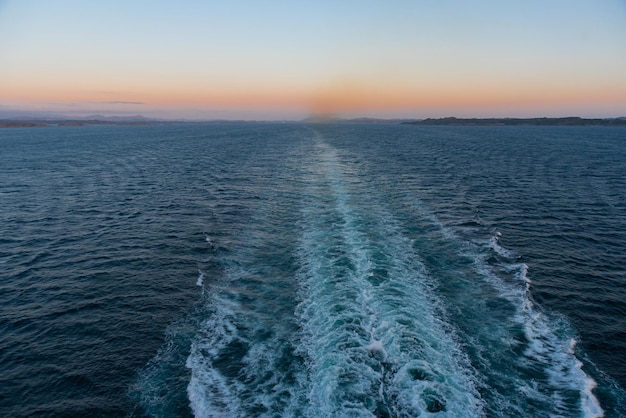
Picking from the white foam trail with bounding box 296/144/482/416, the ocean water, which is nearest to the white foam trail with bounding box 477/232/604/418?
the ocean water

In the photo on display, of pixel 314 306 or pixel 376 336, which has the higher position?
pixel 376 336

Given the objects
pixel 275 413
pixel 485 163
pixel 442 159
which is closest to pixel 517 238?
pixel 275 413

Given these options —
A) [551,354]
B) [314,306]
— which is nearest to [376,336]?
[314,306]

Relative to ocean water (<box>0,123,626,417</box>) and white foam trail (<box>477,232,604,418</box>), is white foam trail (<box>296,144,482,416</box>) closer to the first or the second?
ocean water (<box>0,123,626,417</box>)

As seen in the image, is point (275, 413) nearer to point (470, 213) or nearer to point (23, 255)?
point (23, 255)

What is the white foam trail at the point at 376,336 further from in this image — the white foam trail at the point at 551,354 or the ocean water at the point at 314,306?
the white foam trail at the point at 551,354

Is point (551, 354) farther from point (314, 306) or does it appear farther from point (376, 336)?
point (314, 306)

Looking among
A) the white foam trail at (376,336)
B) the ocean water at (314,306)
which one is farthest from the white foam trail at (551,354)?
the white foam trail at (376,336)

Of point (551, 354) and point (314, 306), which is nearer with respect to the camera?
point (551, 354)

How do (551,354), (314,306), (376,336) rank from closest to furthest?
(551,354), (376,336), (314,306)

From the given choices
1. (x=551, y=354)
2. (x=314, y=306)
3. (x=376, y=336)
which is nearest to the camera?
(x=551, y=354)
